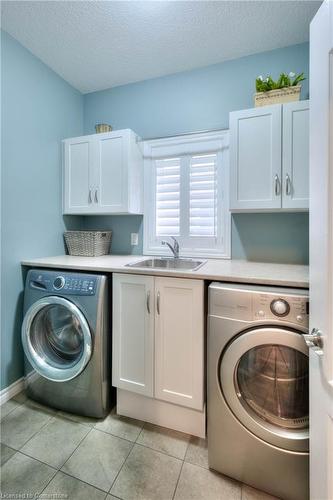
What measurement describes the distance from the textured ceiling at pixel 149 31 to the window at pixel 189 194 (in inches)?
25.0

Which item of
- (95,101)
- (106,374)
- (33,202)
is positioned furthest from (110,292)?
(95,101)

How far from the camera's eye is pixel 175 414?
1479mm

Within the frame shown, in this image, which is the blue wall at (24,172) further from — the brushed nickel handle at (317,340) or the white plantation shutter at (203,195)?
the brushed nickel handle at (317,340)

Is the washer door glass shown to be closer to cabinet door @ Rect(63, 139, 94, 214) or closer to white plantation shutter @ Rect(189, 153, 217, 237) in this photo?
white plantation shutter @ Rect(189, 153, 217, 237)

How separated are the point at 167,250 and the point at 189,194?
560 mm

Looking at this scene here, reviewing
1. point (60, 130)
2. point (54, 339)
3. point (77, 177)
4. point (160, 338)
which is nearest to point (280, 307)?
point (160, 338)

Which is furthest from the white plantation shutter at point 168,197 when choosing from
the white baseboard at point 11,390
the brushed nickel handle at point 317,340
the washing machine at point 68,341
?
the white baseboard at point 11,390

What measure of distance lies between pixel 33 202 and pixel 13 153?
1.27 ft

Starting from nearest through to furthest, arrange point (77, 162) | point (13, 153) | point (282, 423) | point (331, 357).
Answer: point (331, 357) → point (282, 423) → point (13, 153) → point (77, 162)

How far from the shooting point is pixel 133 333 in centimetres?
151

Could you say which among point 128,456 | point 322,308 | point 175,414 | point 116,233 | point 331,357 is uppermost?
point 116,233

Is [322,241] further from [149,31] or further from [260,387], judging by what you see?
[149,31]

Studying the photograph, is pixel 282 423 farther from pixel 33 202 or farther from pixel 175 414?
pixel 33 202

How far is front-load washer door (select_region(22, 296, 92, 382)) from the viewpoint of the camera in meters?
1.58
